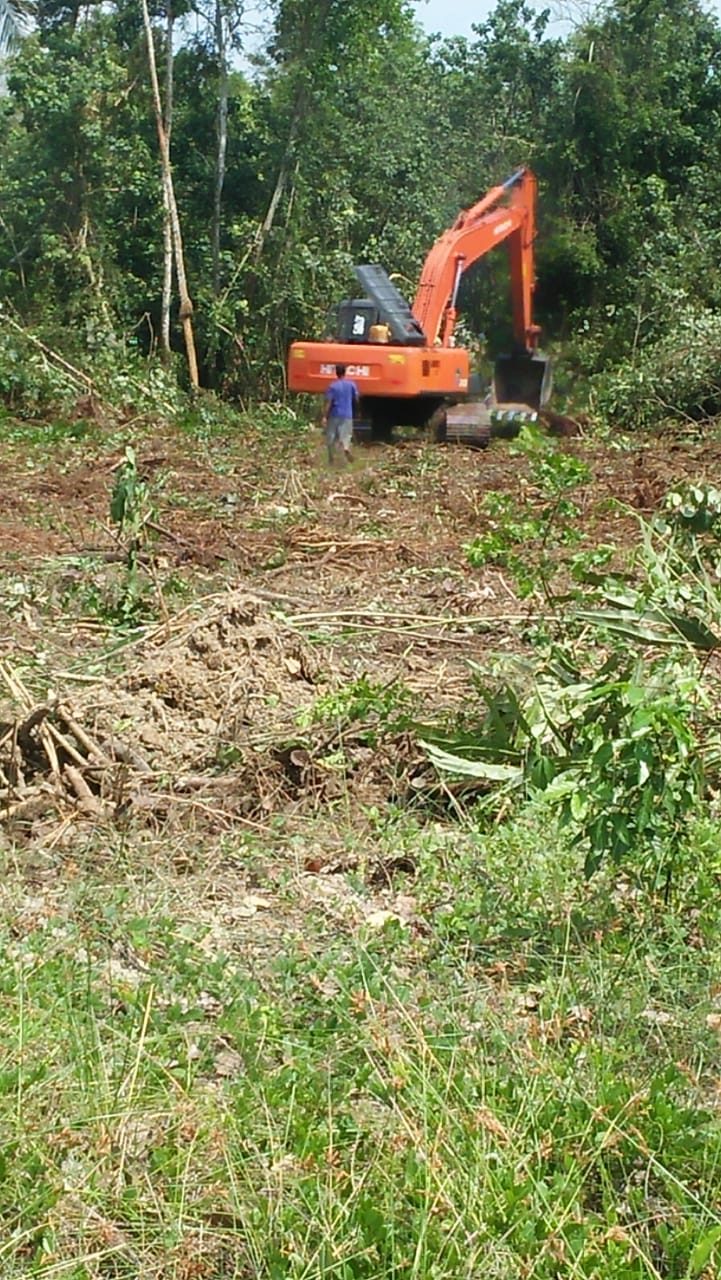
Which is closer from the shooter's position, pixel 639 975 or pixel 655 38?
pixel 639 975

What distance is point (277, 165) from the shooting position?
24953mm

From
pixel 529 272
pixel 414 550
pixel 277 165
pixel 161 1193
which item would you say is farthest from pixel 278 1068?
pixel 277 165

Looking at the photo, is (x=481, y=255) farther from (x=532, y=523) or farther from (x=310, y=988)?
(x=310, y=988)

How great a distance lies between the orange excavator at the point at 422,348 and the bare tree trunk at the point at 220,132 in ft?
24.2

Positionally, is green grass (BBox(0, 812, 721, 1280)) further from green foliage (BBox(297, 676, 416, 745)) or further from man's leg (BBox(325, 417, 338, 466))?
man's leg (BBox(325, 417, 338, 466))

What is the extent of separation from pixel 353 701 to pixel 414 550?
417cm

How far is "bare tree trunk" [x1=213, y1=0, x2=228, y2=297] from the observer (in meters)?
23.9

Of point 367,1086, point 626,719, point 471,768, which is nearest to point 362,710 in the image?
point 471,768

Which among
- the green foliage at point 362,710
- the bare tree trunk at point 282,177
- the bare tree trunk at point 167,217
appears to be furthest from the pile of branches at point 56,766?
the bare tree trunk at point 282,177

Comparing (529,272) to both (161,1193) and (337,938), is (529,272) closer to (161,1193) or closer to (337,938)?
(337,938)

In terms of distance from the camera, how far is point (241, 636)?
6.52 meters

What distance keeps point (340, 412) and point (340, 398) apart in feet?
0.45

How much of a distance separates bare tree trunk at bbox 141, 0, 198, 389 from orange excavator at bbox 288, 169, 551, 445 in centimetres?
653

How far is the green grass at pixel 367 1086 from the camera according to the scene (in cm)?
269
